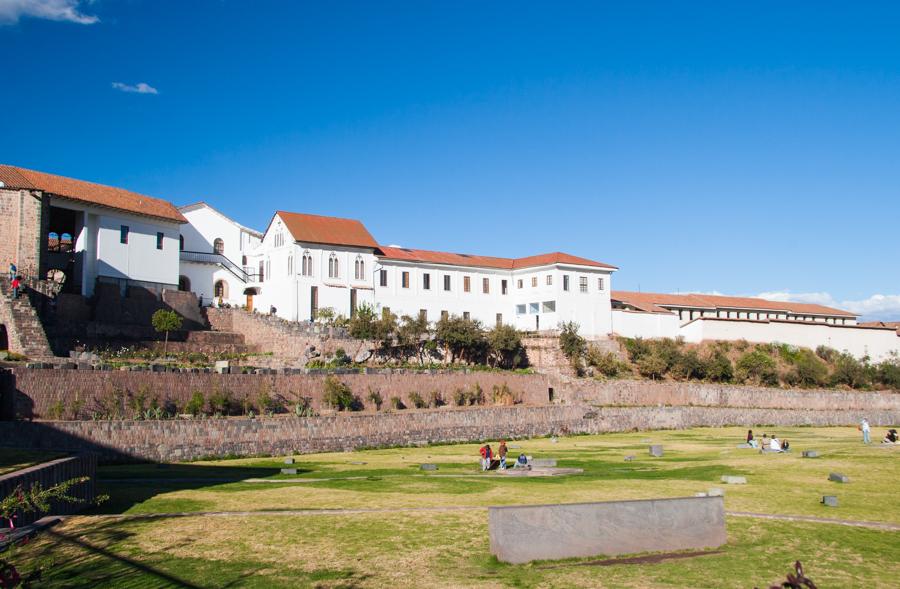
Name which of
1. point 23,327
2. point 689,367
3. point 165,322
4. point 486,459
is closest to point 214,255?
point 165,322

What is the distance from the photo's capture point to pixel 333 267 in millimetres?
55031

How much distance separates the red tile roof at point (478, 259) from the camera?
59.1 meters

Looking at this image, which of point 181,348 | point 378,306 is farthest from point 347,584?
point 378,306

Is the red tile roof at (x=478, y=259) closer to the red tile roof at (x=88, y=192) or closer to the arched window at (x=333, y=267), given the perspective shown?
the arched window at (x=333, y=267)

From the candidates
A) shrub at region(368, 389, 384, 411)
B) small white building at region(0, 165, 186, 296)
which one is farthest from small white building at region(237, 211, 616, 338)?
shrub at region(368, 389, 384, 411)


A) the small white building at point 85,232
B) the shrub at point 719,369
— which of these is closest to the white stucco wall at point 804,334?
the shrub at point 719,369

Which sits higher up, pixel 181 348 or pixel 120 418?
pixel 181 348

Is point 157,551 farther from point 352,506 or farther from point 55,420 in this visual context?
point 55,420

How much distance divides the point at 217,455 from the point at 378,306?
26.9 metres

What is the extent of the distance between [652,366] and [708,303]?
62.7ft

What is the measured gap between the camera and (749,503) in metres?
17.7

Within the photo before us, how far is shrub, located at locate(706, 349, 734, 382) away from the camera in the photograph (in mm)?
57500

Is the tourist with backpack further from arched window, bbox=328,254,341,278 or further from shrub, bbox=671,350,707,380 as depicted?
shrub, bbox=671,350,707,380

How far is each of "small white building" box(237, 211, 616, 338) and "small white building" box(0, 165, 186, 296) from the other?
7193 millimetres
